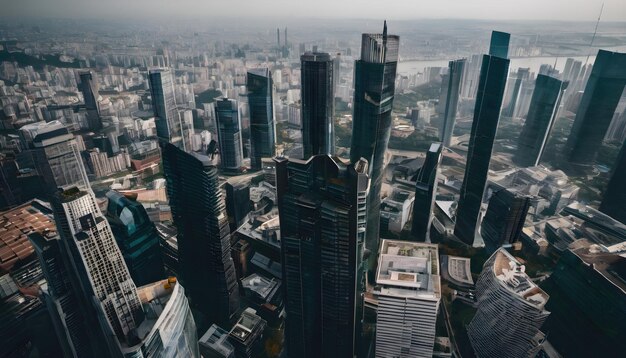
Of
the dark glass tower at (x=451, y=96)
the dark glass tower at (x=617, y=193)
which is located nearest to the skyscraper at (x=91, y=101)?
the dark glass tower at (x=451, y=96)

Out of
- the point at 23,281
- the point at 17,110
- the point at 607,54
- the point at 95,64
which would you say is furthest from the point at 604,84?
the point at 95,64

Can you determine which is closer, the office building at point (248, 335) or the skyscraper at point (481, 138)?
the office building at point (248, 335)

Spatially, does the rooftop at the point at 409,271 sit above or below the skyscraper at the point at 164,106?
below

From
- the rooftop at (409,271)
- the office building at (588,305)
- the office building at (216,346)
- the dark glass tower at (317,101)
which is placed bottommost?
the office building at (216,346)

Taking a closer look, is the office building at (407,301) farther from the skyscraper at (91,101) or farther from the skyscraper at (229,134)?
the skyscraper at (91,101)

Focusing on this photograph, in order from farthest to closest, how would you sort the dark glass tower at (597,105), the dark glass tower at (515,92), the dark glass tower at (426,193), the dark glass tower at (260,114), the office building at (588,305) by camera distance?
the dark glass tower at (515,92), the dark glass tower at (260,114), the dark glass tower at (597,105), the dark glass tower at (426,193), the office building at (588,305)

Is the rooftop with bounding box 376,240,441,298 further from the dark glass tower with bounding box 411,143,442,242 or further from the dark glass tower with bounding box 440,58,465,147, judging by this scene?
the dark glass tower with bounding box 440,58,465,147

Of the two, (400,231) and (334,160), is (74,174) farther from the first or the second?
(400,231)

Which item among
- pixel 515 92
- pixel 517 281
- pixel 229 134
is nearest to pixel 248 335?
pixel 517 281
